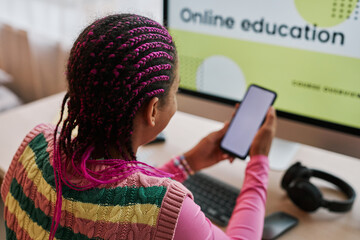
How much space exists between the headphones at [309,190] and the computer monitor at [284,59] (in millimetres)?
78

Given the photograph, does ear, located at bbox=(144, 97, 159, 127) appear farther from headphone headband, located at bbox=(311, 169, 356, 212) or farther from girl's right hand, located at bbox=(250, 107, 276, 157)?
headphone headband, located at bbox=(311, 169, 356, 212)

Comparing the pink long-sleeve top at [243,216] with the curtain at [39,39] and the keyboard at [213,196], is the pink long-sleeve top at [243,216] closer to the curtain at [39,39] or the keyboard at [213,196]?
the keyboard at [213,196]

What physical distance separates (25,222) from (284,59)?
0.60 metres

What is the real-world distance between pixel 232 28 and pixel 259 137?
259 millimetres

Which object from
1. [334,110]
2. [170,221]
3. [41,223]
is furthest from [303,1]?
[41,223]

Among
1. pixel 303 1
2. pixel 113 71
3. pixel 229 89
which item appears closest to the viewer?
pixel 113 71

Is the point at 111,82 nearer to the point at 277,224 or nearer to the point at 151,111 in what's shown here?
the point at 151,111

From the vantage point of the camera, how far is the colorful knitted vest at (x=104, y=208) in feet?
1.71

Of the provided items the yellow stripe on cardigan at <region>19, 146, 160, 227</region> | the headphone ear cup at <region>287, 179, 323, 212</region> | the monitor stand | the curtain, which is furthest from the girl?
the curtain

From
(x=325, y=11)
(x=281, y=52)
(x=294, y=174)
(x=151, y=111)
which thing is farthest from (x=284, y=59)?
(x=151, y=111)

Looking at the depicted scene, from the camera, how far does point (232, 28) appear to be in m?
0.86

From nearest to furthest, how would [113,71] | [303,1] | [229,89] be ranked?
1. [113,71]
2. [303,1]
3. [229,89]

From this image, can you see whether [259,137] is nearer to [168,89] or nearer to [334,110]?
[334,110]

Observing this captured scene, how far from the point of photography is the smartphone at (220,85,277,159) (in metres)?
0.81
